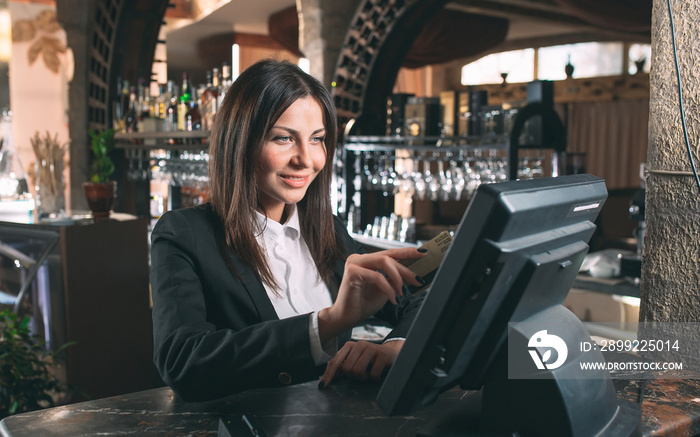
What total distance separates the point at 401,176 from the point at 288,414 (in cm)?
266

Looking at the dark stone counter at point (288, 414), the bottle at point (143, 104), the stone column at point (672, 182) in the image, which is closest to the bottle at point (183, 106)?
the bottle at point (143, 104)

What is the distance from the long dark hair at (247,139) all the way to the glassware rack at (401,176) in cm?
170

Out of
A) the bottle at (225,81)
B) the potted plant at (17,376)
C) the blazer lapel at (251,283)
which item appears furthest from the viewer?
the bottle at (225,81)

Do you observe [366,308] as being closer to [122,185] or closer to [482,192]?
[482,192]

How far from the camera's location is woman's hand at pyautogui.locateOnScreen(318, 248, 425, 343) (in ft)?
3.39

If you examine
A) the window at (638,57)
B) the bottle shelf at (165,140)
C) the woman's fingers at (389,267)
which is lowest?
the woman's fingers at (389,267)

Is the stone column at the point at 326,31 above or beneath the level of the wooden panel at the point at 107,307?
above

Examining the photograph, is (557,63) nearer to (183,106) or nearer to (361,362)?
(183,106)

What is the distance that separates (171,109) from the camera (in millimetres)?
4621

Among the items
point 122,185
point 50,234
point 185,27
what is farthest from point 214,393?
point 185,27

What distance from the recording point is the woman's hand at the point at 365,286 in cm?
103

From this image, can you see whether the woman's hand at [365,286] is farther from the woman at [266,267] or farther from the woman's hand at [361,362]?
the woman's hand at [361,362]

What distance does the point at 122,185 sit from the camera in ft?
18.8

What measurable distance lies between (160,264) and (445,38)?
8130mm
